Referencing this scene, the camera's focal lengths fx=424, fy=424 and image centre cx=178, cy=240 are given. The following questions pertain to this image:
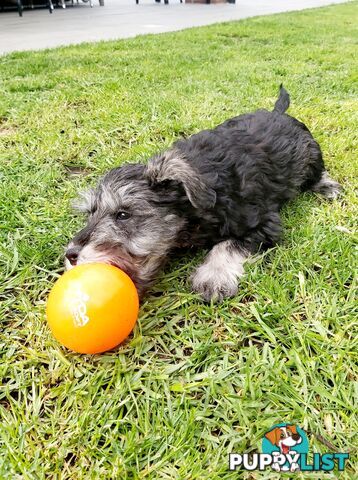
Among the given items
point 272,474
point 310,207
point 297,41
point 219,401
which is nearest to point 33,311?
point 219,401

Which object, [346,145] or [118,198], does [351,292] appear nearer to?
[118,198]

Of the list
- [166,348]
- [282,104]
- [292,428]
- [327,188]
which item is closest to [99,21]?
[282,104]

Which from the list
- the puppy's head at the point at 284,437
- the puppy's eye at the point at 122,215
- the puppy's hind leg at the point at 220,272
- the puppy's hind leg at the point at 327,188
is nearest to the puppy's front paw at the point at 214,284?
the puppy's hind leg at the point at 220,272

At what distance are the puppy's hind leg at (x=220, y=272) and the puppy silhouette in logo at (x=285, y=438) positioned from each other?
2.87 feet

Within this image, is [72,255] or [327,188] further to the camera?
[327,188]

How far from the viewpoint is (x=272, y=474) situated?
1.66 m

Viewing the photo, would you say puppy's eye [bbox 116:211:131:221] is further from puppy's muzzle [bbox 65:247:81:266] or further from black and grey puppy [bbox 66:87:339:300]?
puppy's muzzle [bbox 65:247:81:266]

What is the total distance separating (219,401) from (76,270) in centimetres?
93

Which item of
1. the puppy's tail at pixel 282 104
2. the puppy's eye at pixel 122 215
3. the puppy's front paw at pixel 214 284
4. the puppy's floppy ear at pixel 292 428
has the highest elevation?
the puppy's tail at pixel 282 104

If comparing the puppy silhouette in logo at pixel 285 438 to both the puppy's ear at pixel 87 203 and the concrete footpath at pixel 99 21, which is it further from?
the concrete footpath at pixel 99 21

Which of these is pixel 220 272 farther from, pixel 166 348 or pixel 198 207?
pixel 166 348

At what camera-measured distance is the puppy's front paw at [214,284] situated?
254cm

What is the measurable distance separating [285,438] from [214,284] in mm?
999

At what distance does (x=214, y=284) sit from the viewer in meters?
2.57
